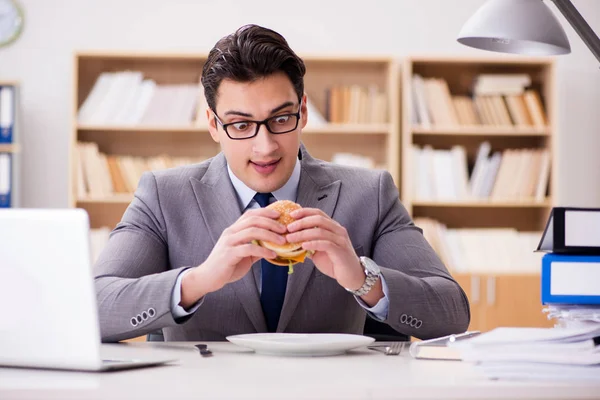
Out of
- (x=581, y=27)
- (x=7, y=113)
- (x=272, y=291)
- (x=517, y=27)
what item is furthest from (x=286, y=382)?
(x=7, y=113)

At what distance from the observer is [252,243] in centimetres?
165

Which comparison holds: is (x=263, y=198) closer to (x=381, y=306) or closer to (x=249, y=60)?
(x=249, y=60)

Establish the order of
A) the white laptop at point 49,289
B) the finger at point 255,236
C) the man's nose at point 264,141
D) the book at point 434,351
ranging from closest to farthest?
the white laptop at point 49,289, the book at point 434,351, the finger at point 255,236, the man's nose at point 264,141

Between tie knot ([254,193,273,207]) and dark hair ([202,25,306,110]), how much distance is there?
0.86ft

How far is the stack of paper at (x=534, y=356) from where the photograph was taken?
1.25m

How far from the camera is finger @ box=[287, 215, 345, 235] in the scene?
1615 millimetres

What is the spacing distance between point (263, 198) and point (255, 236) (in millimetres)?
559

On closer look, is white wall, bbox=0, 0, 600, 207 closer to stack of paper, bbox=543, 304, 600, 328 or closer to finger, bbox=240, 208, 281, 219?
finger, bbox=240, 208, 281, 219

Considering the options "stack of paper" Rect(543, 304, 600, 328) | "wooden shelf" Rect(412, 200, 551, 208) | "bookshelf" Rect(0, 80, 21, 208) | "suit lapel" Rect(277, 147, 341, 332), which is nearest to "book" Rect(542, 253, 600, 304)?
"stack of paper" Rect(543, 304, 600, 328)

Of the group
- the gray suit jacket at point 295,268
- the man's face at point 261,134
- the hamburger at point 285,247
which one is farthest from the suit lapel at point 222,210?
the hamburger at point 285,247

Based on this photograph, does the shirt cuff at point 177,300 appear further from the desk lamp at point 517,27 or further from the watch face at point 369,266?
the desk lamp at point 517,27

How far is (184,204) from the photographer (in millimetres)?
2172

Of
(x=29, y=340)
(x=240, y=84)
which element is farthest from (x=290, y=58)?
(x=29, y=340)

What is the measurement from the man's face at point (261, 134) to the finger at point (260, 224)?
1.29 feet
